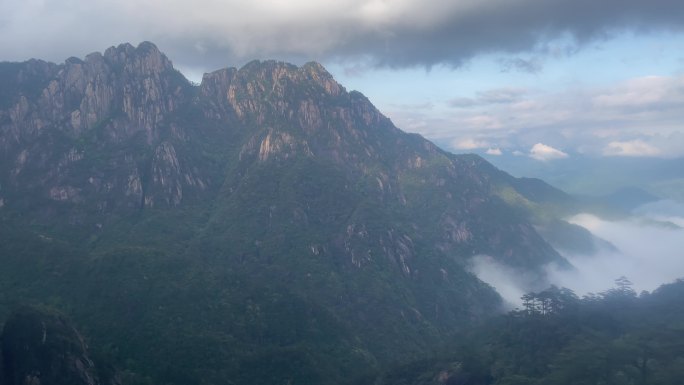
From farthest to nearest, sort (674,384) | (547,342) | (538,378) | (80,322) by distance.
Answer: (80,322), (547,342), (538,378), (674,384)

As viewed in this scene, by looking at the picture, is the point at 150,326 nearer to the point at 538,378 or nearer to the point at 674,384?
the point at 538,378

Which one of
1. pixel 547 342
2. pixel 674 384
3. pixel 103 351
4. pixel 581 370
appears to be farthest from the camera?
pixel 103 351

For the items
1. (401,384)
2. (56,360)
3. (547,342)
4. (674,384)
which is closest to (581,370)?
(674,384)

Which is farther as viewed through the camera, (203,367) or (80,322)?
(80,322)

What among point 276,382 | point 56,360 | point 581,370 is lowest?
point 276,382

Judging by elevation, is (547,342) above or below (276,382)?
above

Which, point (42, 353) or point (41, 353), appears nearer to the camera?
point (41, 353)
